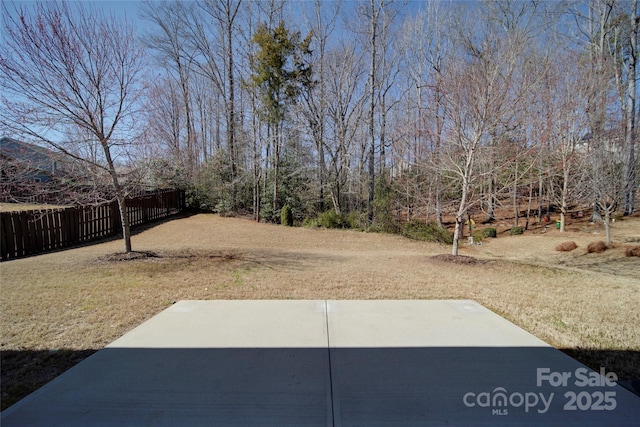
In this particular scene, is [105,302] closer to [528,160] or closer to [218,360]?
[218,360]

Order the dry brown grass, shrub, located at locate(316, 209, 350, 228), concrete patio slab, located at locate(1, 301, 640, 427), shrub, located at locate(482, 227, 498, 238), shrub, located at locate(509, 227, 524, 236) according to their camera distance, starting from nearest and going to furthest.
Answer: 1. concrete patio slab, located at locate(1, 301, 640, 427)
2. the dry brown grass
3. shrub, located at locate(316, 209, 350, 228)
4. shrub, located at locate(482, 227, 498, 238)
5. shrub, located at locate(509, 227, 524, 236)

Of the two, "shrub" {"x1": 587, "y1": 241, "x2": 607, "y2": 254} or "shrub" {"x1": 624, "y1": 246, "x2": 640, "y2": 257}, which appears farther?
"shrub" {"x1": 587, "y1": 241, "x2": 607, "y2": 254}

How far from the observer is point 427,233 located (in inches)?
489

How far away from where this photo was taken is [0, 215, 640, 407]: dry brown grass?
286 cm

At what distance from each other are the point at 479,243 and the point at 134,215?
588 inches

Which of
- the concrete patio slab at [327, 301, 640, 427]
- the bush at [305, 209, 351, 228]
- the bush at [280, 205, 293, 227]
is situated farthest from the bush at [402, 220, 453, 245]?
the concrete patio slab at [327, 301, 640, 427]

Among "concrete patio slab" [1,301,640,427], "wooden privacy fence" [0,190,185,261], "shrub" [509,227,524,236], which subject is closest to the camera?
"concrete patio slab" [1,301,640,427]

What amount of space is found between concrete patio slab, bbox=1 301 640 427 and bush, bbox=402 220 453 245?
9.32 m

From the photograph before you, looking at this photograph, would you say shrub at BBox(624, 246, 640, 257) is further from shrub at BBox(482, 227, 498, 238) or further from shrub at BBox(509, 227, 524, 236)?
shrub at BBox(509, 227, 524, 236)

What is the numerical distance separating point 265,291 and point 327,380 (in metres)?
2.50

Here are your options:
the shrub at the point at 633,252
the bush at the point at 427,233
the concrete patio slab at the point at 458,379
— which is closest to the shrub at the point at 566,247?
the shrub at the point at 633,252

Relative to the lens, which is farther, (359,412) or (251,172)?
(251,172)

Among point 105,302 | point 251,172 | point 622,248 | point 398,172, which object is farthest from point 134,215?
point 622,248

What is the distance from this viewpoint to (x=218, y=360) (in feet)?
8.25
